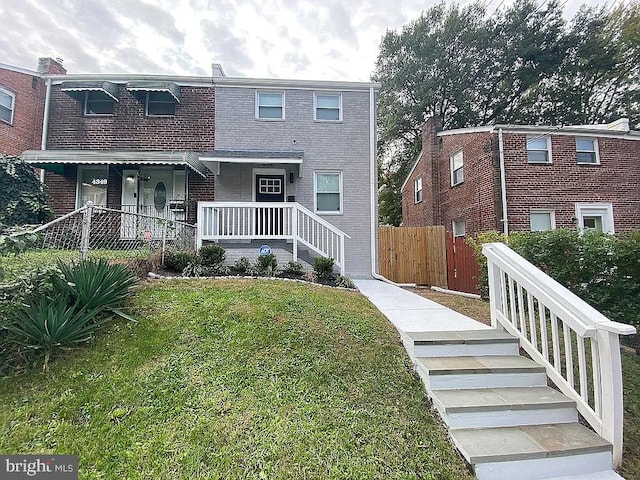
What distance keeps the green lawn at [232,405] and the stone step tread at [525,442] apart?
0.18 meters

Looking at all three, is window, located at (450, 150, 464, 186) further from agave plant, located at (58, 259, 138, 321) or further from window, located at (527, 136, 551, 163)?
agave plant, located at (58, 259, 138, 321)

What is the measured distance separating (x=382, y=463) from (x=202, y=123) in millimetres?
11257

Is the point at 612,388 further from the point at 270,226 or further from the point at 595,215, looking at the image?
the point at 595,215

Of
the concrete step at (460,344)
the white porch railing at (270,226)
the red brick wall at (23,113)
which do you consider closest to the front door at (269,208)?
the white porch railing at (270,226)

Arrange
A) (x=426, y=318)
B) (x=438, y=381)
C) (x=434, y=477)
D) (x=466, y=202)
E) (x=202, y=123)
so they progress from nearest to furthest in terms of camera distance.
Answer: (x=434, y=477)
(x=438, y=381)
(x=426, y=318)
(x=202, y=123)
(x=466, y=202)

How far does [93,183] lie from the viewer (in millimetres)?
10992

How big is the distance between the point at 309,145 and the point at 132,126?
19.4 ft

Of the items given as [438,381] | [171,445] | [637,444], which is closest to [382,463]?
[438,381]

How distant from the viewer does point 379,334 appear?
4.49 m

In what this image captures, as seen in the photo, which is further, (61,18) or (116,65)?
(116,65)

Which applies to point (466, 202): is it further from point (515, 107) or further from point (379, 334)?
point (515, 107)

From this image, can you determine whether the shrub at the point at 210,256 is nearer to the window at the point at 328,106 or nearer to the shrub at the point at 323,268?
the shrub at the point at 323,268

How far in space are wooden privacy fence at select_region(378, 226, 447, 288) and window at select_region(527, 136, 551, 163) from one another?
15.7 feet

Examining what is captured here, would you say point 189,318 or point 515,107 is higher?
point 515,107
